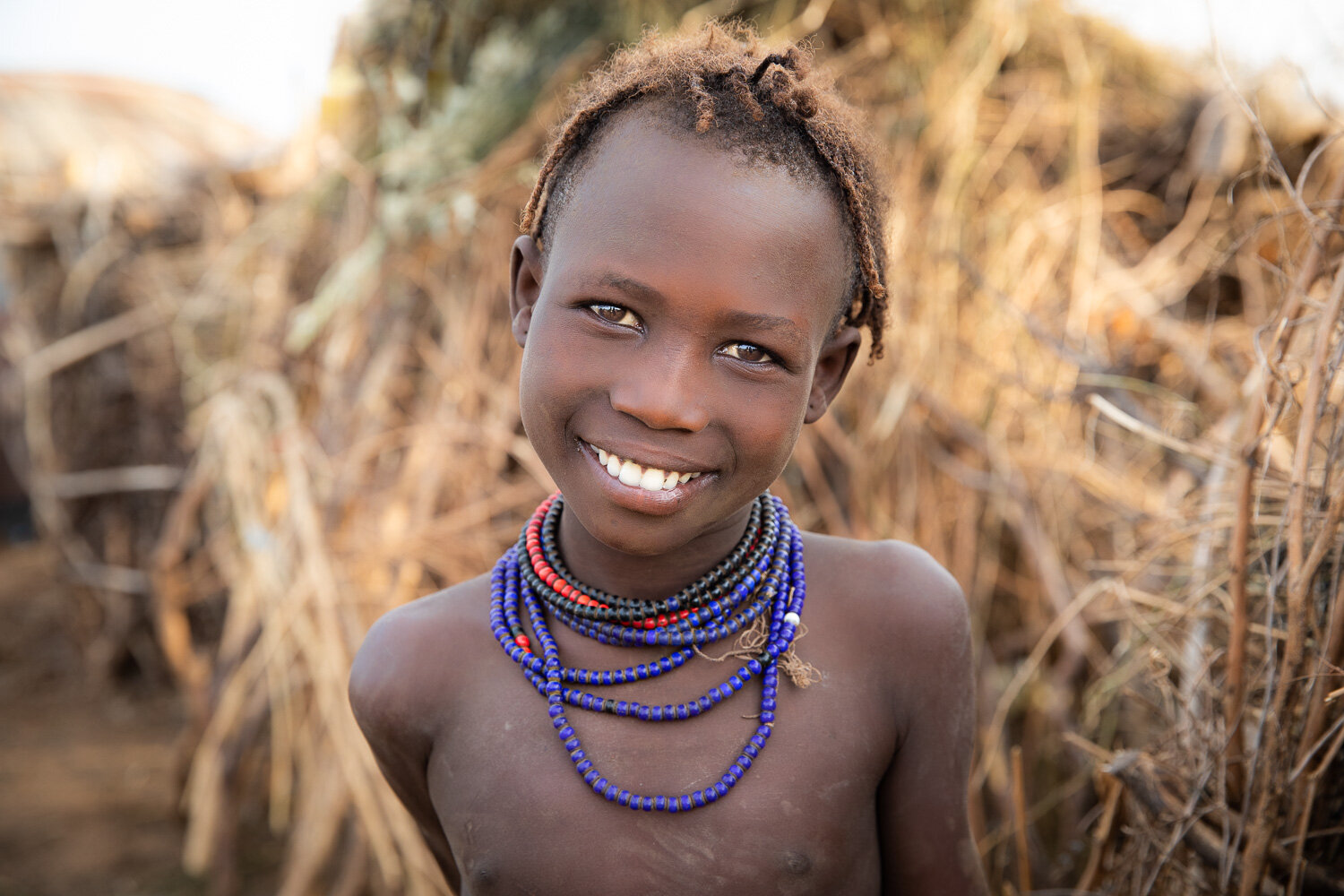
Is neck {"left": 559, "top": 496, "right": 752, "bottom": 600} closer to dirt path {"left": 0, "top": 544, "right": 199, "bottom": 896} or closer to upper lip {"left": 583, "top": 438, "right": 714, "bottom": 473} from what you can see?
upper lip {"left": 583, "top": 438, "right": 714, "bottom": 473}

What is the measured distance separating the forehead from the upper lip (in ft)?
0.65

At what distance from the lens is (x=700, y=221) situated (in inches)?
42.1

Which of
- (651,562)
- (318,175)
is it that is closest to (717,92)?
(651,562)

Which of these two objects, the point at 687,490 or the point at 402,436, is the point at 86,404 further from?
the point at 687,490

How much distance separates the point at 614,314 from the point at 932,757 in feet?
2.58

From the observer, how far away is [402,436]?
10.4 ft

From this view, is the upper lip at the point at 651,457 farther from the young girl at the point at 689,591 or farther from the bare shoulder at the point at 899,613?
the bare shoulder at the point at 899,613

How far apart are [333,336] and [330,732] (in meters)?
1.33

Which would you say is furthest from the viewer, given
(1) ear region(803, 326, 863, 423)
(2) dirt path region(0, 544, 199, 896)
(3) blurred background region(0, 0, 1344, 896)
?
(2) dirt path region(0, 544, 199, 896)

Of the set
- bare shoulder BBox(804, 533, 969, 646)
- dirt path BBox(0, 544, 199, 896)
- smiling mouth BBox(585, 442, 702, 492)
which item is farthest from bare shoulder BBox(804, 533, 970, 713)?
dirt path BBox(0, 544, 199, 896)

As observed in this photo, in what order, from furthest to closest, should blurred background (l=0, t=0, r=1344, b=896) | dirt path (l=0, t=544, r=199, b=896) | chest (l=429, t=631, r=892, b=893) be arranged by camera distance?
dirt path (l=0, t=544, r=199, b=896)
blurred background (l=0, t=0, r=1344, b=896)
chest (l=429, t=631, r=892, b=893)

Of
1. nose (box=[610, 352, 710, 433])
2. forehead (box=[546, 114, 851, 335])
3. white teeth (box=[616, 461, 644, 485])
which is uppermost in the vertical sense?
forehead (box=[546, 114, 851, 335])

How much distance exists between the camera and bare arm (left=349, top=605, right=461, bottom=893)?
4.33 ft

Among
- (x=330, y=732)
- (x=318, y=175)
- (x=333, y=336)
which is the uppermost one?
(x=318, y=175)
